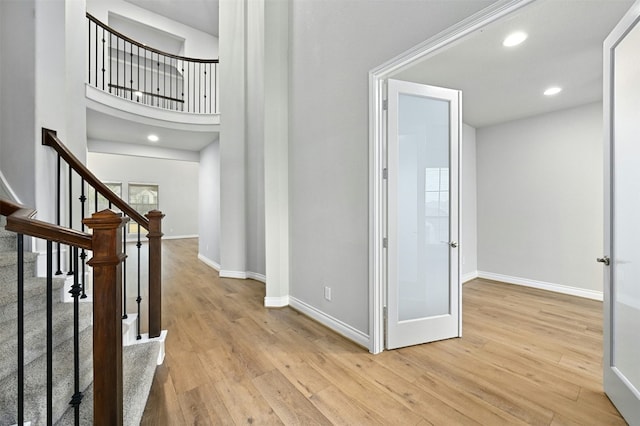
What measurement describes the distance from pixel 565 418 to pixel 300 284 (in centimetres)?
233

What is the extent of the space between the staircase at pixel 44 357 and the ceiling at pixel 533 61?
9.31 ft

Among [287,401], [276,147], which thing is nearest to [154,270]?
[287,401]

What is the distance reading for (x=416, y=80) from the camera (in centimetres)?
299

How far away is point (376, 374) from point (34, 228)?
202 centimetres

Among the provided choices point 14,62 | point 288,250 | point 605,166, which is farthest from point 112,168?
point 605,166

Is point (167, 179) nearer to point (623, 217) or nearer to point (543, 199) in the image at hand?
point (543, 199)

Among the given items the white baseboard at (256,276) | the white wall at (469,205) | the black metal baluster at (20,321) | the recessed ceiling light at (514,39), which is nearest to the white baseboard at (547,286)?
the white wall at (469,205)

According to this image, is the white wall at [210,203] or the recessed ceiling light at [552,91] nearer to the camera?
the recessed ceiling light at [552,91]

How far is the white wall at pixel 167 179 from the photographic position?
9648mm

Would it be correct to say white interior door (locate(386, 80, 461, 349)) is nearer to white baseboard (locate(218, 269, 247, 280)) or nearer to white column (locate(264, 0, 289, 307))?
white column (locate(264, 0, 289, 307))

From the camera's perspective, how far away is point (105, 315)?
1109 mm

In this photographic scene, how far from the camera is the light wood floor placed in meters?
1.55

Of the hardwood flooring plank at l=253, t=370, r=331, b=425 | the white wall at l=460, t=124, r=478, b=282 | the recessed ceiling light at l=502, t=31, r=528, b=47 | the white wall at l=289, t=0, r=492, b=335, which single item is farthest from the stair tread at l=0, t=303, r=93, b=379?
the white wall at l=460, t=124, r=478, b=282

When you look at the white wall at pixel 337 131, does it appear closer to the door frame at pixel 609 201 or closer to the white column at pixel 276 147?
the white column at pixel 276 147
